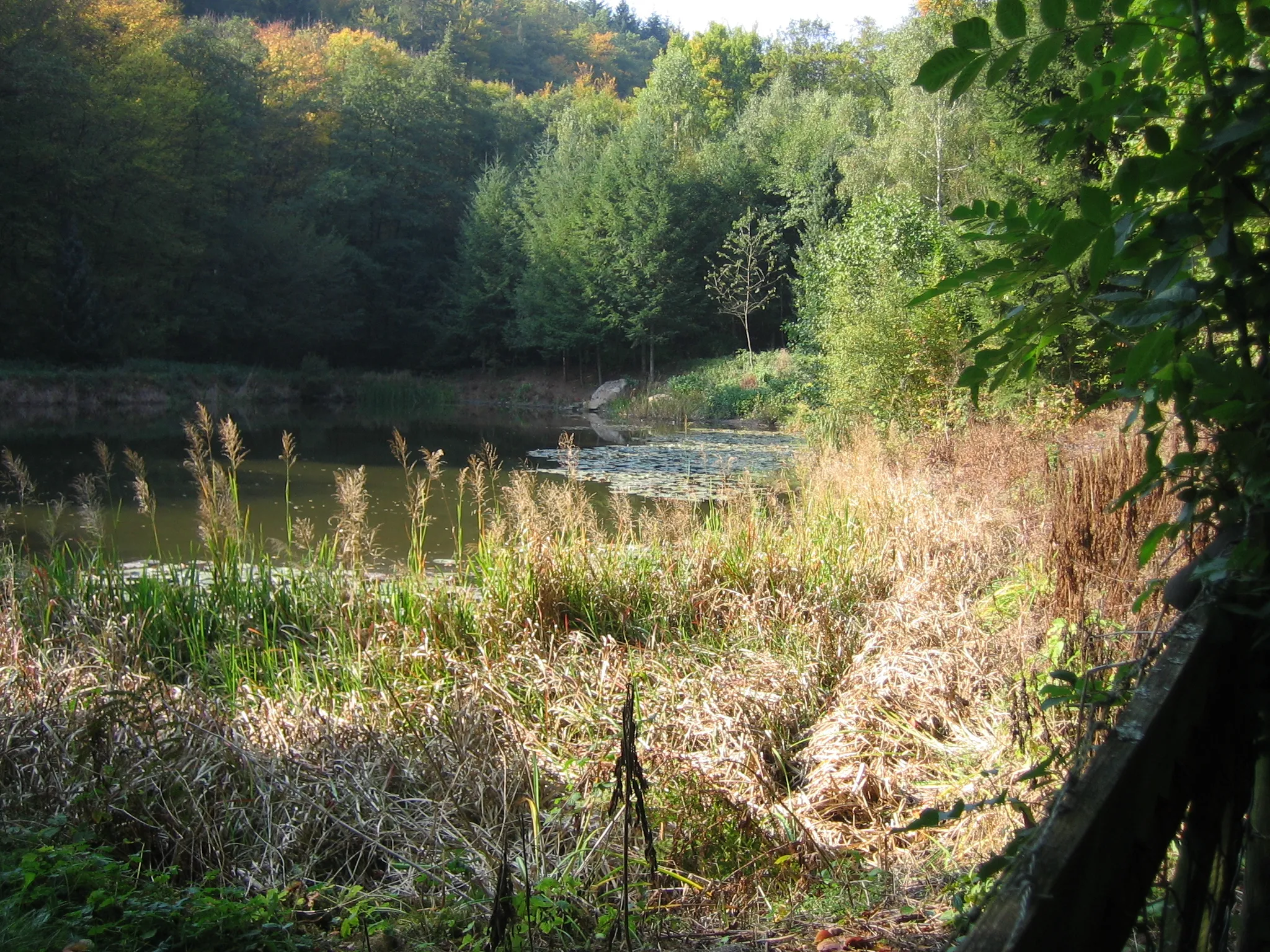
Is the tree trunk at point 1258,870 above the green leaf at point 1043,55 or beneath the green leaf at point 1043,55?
beneath

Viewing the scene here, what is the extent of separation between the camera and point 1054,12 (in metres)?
A: 1.11

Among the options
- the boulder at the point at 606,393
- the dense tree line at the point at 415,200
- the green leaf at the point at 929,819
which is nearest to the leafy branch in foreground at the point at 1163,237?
the green leaf at the point at 929,819

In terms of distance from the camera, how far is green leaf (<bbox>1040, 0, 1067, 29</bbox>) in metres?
1.11

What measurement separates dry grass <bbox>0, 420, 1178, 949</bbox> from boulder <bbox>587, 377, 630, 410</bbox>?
2478 centimetres

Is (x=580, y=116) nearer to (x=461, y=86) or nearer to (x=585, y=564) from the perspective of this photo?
(x=461, y=86)

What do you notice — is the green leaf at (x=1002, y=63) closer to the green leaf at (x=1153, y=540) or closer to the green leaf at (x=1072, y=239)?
the green leaf at (x=1072, y=239)

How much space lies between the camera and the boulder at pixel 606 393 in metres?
31.1

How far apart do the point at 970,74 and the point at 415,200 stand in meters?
41.2

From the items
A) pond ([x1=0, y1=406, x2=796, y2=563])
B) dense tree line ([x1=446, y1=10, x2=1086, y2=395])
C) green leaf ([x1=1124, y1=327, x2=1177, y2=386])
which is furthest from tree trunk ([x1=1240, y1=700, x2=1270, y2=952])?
dense tree line ([x1=446, y1=10, x2=1086, y2=395])

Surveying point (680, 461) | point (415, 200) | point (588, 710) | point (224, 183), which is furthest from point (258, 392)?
point (588, 710)

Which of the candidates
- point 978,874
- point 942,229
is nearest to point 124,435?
point 942,229

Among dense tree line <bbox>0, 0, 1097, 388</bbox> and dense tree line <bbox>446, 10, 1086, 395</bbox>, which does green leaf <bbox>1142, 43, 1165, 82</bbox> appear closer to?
dense tree line <bbox>0, 0, 1097, 388</bbox>

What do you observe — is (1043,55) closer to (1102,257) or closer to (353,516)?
(1102,257)

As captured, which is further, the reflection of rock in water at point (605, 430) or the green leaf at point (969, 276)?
the reflection of rock in water at point (605, 430)
